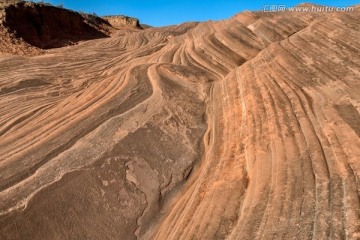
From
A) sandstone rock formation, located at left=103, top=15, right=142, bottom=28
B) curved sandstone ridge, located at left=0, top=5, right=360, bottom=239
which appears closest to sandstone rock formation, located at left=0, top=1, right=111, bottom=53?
sandstone rock formation, located at left=103, top=15, right=142, bottom=28

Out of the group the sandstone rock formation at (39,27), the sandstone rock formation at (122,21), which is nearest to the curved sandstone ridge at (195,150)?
the sandstone rock formation at (39,27)

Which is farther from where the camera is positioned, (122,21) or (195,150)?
(122,21)

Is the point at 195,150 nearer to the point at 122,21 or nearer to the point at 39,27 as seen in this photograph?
the point at 39,27

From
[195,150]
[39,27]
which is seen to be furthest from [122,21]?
[195,150]

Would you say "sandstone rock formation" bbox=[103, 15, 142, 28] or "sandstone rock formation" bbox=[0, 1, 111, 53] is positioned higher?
"sandstone rock formation" bbox=[103, 15, 142, 28]

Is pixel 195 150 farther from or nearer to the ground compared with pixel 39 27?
nearer to the ground

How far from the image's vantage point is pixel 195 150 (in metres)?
5.95

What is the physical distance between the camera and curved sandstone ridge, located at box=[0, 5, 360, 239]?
158 inches

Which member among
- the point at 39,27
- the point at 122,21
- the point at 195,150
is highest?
the point at 122,21

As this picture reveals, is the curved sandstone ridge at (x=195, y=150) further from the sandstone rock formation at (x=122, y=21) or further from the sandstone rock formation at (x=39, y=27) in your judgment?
the sandstone rock formation at (x=122, y=21)

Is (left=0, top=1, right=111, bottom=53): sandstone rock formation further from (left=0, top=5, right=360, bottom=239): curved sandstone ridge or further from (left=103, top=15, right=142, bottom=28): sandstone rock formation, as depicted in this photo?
(left=0, top=5, right=360, bottom=239): curved sandstone ridge

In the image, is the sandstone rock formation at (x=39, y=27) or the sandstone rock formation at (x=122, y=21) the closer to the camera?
the sandstone rock formation at (x=39, y=27)

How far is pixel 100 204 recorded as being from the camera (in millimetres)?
4566

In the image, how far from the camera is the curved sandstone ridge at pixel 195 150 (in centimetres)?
402
